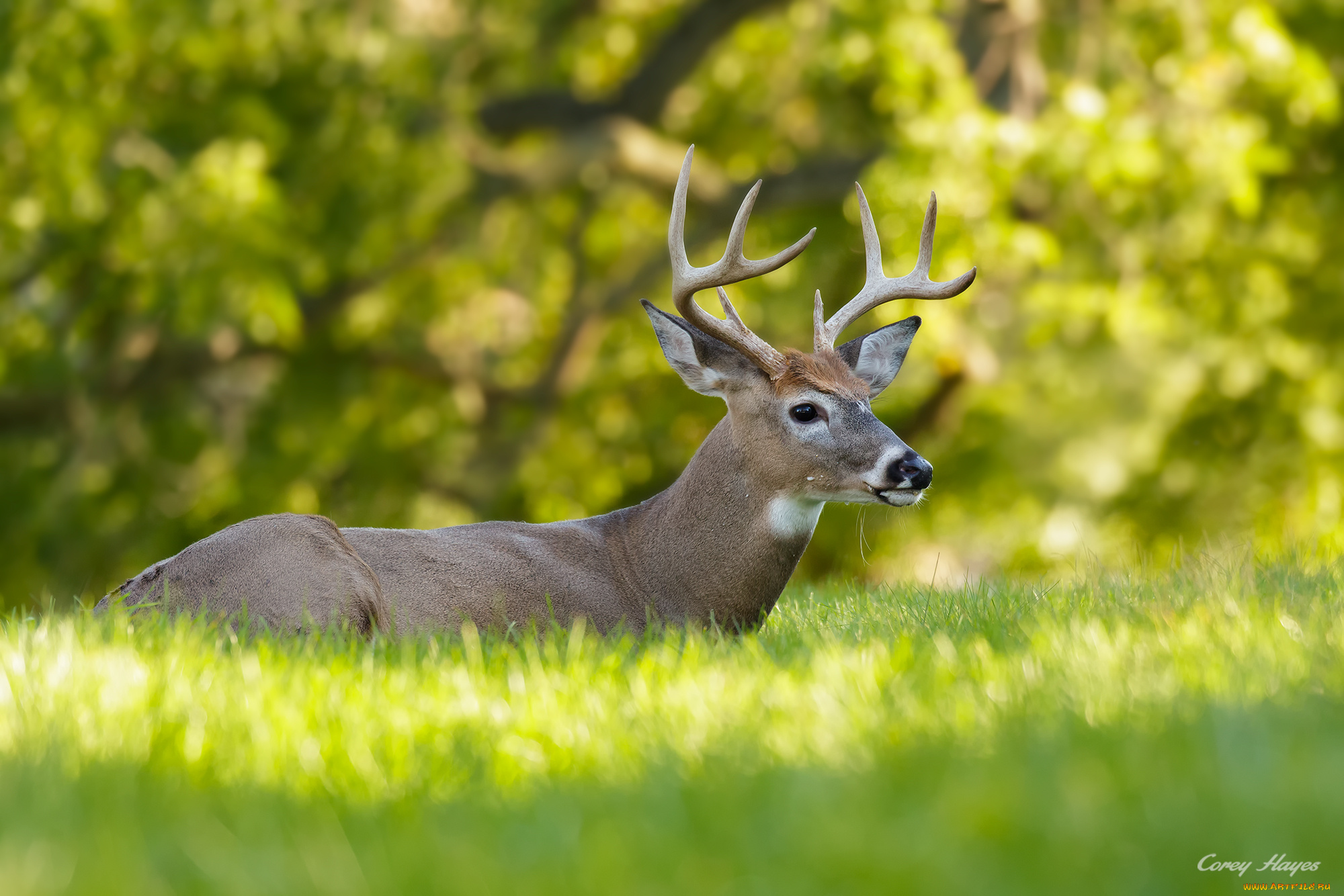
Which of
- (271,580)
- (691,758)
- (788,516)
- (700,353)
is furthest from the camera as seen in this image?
(700,353)

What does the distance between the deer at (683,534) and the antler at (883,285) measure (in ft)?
0.06

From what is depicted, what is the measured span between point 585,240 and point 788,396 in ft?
32.5

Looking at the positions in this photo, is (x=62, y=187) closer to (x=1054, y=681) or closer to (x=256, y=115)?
(x=256, y=115)

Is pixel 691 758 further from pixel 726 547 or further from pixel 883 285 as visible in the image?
pixel 883 285

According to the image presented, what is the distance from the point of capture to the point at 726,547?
524 cm

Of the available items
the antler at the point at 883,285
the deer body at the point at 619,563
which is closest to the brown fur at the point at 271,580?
the deer body at the point at 619,563

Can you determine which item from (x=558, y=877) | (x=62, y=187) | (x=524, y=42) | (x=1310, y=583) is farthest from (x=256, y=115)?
(x=558, y=877)

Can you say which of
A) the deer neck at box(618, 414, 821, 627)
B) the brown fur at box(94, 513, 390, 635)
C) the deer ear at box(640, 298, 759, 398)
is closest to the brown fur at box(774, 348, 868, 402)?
the deer ear at box(640, 298, 759, 398)

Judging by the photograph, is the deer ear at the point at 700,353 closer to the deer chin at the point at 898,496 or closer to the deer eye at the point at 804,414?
the deer eye at the point at 804,414

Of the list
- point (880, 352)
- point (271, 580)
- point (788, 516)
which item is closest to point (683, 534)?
point (788, 516)

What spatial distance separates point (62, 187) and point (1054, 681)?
900 centimetres

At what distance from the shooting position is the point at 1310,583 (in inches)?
173
